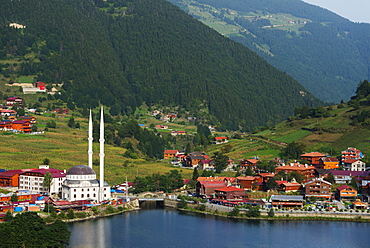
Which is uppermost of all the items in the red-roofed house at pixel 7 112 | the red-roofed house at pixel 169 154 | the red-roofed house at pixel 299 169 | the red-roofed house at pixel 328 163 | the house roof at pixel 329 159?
the red-roofed house at pixel 7 112

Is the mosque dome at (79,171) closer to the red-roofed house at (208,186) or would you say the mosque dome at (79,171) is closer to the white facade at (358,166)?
the red-roofed house at (208,186)

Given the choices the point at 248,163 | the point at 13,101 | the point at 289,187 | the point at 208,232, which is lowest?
the point at 208,232

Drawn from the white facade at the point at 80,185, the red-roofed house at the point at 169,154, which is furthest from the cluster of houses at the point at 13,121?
the white facade at the point at 80,185

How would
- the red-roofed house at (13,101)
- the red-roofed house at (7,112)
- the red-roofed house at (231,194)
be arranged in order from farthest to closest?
the red-roofed house at (13,101) → the red-roofed house at (7,112) → the red-roofed house at (231,194)

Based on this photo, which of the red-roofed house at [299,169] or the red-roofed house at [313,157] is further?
the red-roofed house at [313,157]

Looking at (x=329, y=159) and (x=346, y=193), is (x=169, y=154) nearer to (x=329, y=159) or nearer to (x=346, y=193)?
(x=329, y=159)

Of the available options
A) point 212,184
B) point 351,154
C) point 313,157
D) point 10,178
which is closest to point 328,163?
point 313,157

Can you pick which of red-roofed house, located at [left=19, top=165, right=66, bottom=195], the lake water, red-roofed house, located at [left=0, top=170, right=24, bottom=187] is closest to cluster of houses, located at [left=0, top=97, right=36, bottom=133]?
red-roofed house, located at [left=0, top=170, right=24, bottom=187]

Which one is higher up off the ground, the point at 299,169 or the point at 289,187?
the point at 299,169

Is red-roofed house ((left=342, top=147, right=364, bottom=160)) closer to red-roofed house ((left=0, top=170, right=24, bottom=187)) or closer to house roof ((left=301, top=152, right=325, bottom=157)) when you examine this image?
house roof ((left=301, top=152, right=325, bottom=157))
